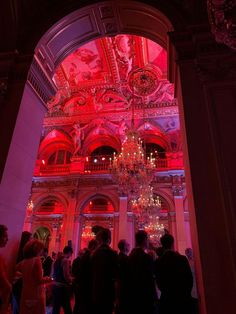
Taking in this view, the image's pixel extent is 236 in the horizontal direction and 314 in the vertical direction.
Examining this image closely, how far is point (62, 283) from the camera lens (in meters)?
3.79

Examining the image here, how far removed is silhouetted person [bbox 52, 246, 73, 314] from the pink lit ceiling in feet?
29.6

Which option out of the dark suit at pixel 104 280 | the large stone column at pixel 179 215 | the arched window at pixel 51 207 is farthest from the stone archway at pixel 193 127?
the arched window at pixel 51 207

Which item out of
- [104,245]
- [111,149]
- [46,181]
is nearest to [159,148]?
[111,149]

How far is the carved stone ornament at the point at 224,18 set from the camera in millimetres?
2062

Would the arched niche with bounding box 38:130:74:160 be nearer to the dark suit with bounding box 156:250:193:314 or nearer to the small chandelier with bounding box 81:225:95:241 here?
the small chandelier with bounding box 81:225:95:241

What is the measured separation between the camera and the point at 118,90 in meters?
13.3

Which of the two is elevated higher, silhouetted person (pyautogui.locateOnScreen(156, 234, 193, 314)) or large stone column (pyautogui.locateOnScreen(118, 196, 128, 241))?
large stone column (pyautogui.locateOnScreen(118, 196, 128, 241))

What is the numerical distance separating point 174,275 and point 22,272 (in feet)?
5.00

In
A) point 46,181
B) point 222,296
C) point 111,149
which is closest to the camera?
point 222,296

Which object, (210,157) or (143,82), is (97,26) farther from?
Answer: (143,82)

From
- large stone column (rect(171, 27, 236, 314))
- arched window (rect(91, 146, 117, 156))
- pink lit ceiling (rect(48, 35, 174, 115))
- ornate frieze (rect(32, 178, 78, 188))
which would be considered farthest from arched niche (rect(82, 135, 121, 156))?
large stone column (rect(171, 27, 236, 314))

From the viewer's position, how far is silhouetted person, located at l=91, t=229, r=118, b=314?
2.53 meters

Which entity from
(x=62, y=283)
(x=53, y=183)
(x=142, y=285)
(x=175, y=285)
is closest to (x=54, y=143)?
(x=53, y=183)

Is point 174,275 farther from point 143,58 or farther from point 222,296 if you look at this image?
point 143,58
